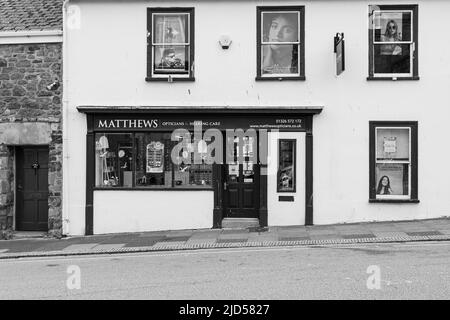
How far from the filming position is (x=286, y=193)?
15.0m

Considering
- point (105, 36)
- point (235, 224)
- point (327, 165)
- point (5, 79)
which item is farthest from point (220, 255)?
point (5, 79)

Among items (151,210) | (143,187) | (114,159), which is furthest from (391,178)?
(114,159)

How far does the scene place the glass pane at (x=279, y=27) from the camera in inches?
594

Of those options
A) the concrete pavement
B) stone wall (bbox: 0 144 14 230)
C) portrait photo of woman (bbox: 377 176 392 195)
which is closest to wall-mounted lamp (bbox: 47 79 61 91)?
stone wall (bbox: 0 144 14 230)

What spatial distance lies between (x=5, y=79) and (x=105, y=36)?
300 cm

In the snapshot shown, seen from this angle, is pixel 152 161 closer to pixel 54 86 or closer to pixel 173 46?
pixel 173 46

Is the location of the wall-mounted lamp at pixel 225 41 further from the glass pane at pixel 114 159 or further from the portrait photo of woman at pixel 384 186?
the portrait photo of woman at pixel 384 186

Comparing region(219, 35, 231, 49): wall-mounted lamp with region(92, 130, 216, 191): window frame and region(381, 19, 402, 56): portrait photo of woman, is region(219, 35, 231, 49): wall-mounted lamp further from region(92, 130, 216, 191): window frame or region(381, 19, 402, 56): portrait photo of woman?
region(381, 19, 402, 56): portrait photo of woman

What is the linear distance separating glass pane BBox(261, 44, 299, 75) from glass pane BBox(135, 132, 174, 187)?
3354 millimetres

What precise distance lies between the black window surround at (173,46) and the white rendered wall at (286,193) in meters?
2.89

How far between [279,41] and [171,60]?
2.99 m

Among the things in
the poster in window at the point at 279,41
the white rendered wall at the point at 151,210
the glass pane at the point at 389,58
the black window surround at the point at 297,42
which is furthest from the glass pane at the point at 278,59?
the white rendered wall at the point at 151,210

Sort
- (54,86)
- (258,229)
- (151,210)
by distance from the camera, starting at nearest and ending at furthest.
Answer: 1. (258,229)
2. (151,210)
3. (54,86)
